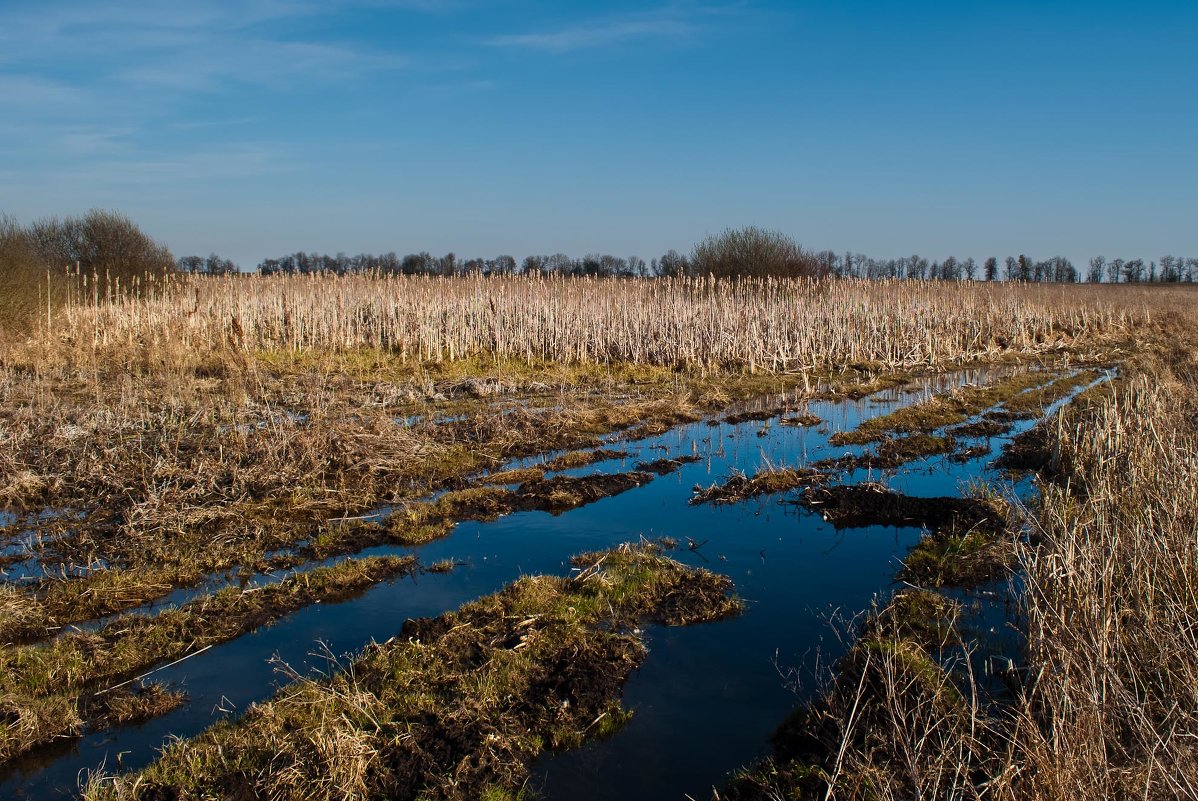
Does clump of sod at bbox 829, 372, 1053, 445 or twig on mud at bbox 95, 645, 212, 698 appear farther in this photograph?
clump of sod at bbox 829, 372, 1053, 445

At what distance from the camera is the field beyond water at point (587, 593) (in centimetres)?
373

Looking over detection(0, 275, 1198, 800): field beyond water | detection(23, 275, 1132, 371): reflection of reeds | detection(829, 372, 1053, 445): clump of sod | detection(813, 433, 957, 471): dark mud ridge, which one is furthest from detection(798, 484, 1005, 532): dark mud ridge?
detection(23, 275, 1132, 371): reflection of reeds

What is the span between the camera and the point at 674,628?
5449 mm

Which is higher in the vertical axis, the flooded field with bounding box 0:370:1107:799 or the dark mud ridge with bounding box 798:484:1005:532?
the dark mud ridge with bounding box 798:484:1005:532

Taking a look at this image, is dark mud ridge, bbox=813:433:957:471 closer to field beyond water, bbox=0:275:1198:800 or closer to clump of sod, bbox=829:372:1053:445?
field beyond water, bbox=0:275:1198:800

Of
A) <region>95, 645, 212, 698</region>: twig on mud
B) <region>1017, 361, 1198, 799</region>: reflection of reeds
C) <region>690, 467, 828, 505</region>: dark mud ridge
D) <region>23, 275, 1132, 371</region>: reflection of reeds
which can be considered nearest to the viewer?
<region>1017, 361, 1198, 799</region>: reflection of reeds

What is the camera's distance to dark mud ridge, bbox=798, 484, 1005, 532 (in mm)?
7203

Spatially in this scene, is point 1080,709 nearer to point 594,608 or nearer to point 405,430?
point 594,608

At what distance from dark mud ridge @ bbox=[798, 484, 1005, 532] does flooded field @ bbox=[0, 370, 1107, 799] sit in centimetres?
8

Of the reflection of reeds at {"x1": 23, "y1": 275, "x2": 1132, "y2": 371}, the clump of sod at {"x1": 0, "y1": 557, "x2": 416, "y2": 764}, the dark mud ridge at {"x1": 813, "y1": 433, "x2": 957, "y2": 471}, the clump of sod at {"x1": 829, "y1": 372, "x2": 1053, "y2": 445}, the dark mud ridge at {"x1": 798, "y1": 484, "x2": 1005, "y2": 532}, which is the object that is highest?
the reflection of reeds at {"x1": 23, "y1": 275, "x2": 1132, "y2": 371}

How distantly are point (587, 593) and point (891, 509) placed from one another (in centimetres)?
366

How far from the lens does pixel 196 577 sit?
20.5ft

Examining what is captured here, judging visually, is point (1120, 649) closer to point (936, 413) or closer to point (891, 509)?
point (891, 509)

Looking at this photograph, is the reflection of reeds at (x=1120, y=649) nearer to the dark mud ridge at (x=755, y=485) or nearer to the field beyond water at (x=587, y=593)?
the field beyond water at (x=587, y=593)
